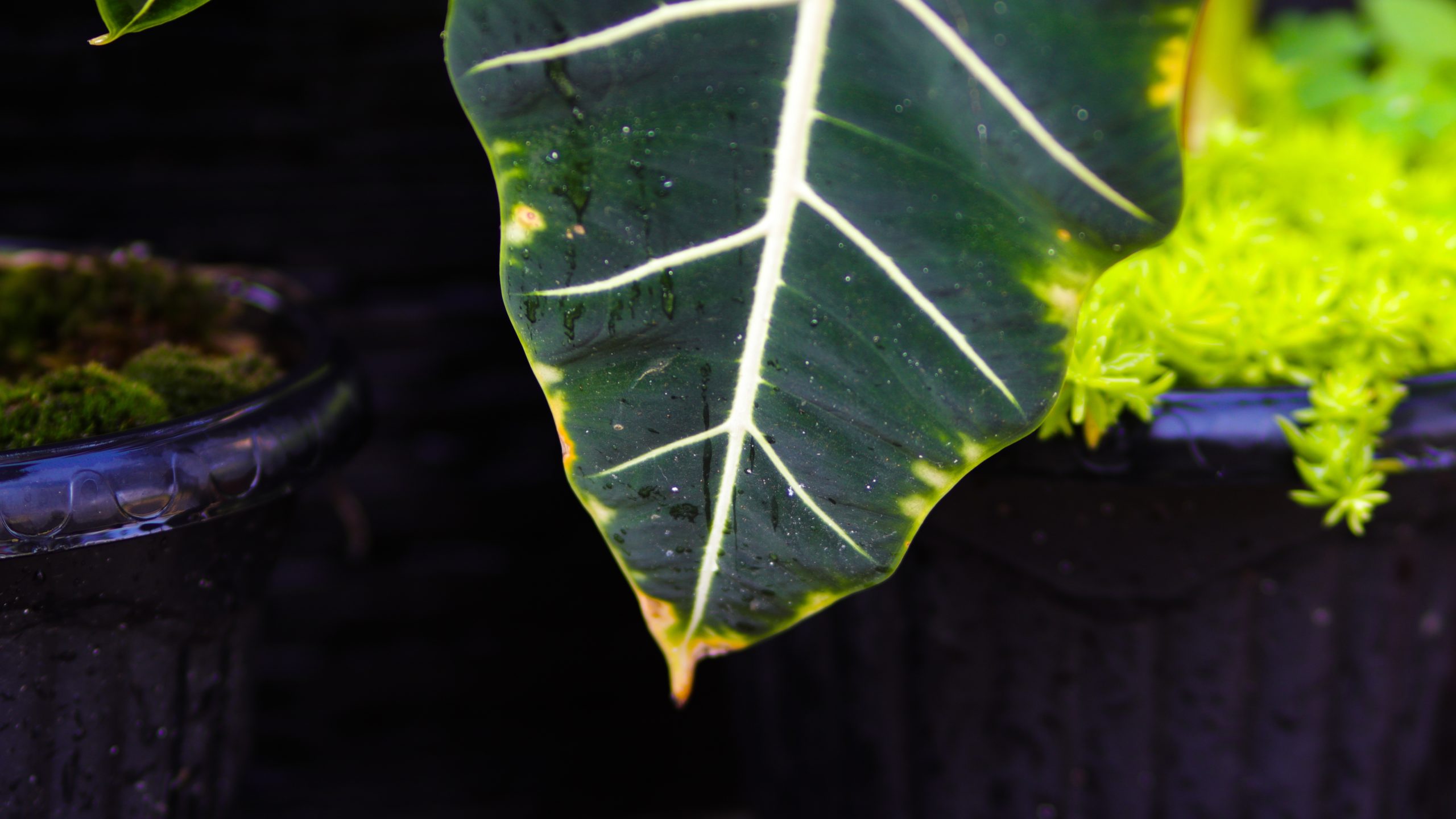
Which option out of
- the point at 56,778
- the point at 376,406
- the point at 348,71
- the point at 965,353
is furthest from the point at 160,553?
the point at 348,71

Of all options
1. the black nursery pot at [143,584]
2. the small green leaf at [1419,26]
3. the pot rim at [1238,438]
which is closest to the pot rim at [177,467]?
the black nursery pot at [143,584]

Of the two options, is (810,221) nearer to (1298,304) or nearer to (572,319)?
(572,319)

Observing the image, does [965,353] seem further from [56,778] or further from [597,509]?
[56,778]

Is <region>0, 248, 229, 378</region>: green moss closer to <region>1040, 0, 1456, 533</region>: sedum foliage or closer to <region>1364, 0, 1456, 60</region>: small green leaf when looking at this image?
<region>1040, 0, 1456, 533</region>: sedum foliage

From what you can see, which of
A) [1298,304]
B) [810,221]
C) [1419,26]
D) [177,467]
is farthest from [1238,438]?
[1419,26]

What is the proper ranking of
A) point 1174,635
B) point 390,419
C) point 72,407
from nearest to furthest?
point 72,407 → point 1174,635 → point 390,419

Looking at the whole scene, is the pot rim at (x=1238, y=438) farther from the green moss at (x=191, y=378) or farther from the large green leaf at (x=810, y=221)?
the green moss at (x=191, y=378)
